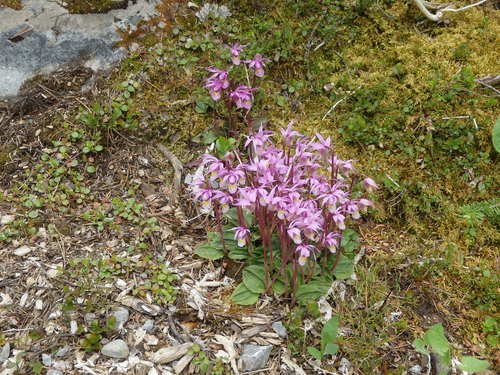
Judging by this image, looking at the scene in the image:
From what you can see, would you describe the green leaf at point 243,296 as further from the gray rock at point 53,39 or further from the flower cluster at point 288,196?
the gray rock at point 53,39

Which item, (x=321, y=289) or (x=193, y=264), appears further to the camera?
(x=193, y=264)

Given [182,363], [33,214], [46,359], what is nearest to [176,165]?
[33,214]

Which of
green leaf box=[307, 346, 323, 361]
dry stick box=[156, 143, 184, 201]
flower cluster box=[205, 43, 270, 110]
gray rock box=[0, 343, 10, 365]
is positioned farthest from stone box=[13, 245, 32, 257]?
green leaf box=[307, 346, 323, 361]

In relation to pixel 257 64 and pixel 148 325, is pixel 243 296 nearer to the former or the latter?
pixel 148 325

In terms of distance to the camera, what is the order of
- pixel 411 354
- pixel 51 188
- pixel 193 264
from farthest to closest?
pixel 51 188 → pixel 193 264 → pixel 411 354

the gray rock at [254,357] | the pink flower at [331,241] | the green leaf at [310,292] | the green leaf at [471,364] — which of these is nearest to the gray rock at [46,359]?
the gray rock at [254,357]

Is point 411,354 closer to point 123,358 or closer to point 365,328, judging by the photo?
point 365,328

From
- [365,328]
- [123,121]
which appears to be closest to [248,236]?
[365,328]
